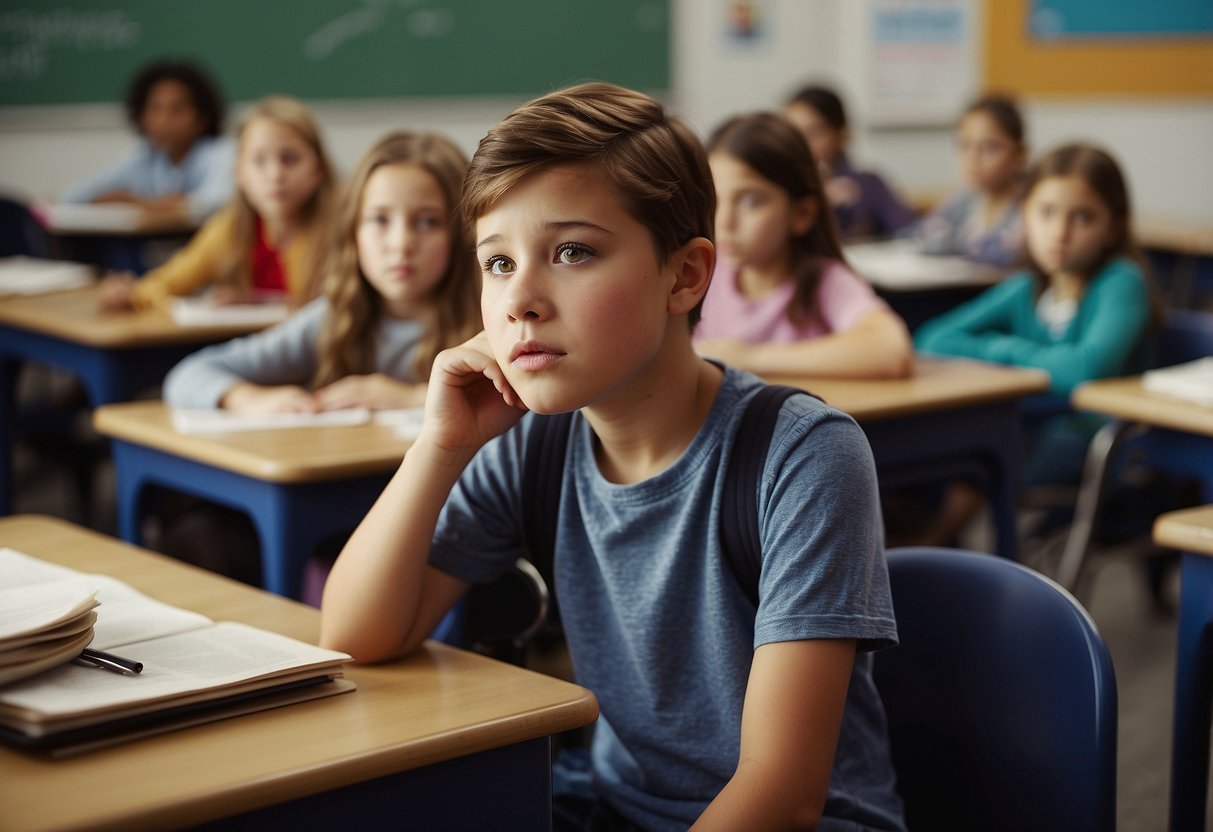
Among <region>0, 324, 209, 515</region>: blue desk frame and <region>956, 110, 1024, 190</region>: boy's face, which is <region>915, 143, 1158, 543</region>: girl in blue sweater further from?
<region>0, 324, 209, 515</region>: blue desk frame

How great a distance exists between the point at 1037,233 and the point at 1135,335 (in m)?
0.35

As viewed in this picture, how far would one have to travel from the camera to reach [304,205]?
3.32 m

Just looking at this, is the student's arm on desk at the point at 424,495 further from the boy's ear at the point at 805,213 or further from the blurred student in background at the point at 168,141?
the blurred student in background at the point at 168,141

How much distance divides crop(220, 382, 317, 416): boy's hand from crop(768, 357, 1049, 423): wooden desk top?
77 centimetres

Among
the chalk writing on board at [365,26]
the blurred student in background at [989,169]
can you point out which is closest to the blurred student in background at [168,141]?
the chalk writing on board at [365,26]

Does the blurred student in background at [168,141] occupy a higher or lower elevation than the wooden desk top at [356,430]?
higher

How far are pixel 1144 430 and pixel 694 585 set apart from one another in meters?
1.48

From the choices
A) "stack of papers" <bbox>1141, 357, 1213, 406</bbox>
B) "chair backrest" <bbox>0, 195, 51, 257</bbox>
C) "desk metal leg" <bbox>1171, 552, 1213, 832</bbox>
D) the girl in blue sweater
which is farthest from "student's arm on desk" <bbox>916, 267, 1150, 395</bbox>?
"chair backrest" <bbox>0, 195, 51, 257</bbox>

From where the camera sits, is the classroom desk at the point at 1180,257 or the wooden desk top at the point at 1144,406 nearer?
the wooden desk top at the point at 1144,406

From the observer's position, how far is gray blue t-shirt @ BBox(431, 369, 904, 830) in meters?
1.14

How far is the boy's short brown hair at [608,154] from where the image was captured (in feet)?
3.77

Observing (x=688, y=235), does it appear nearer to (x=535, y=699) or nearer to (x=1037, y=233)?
(x=535, y=699)

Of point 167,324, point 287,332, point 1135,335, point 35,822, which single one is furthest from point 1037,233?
point 35,822

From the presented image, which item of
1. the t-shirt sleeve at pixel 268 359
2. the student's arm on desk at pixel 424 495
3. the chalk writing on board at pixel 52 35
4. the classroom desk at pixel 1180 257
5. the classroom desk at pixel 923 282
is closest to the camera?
the student's arm on desk at pixel 424 495
